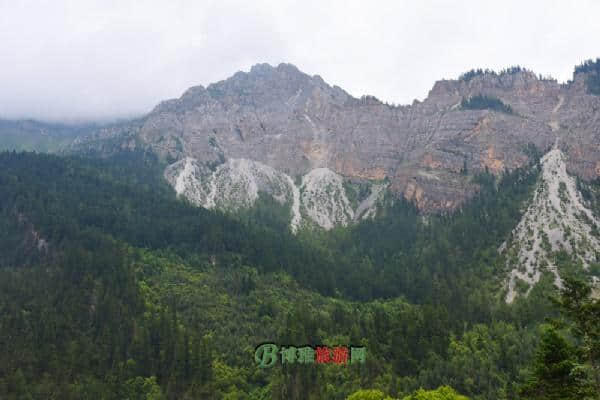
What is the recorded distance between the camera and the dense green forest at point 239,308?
93188 millimetres

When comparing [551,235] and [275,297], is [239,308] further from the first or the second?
[551,235]

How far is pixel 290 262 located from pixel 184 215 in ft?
146

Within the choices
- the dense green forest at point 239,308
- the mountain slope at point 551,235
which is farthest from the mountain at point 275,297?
the mountain slope at point 551,235

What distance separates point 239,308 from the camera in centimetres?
13150

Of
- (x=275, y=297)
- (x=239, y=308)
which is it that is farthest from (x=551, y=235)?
(x=239, y=308)

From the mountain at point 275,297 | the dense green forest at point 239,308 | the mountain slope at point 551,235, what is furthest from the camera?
the mountain slope at point 551,235

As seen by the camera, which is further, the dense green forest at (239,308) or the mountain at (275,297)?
the mountain at (275,297)

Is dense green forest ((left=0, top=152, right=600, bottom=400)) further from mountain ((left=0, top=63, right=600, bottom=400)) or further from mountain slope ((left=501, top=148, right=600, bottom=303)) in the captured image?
mountain slope ((left=501, top=148, right=600, bottom=303))

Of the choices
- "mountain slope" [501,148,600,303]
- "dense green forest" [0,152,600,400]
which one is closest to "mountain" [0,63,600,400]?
"dense green forest" [0,152,600,400]

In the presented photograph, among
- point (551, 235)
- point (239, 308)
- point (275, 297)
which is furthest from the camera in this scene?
point (551, 235)

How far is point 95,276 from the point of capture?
419ft

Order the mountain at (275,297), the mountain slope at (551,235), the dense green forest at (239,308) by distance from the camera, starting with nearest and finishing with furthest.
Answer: the dense green forest at (239,308), the mountain at (275,297), the mountain slope at (551,235)

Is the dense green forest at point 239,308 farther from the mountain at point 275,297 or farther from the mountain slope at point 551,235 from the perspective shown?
the mountain slope at point 551,235

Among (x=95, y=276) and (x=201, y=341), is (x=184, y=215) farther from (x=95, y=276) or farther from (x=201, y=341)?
(x=201, y=341)
